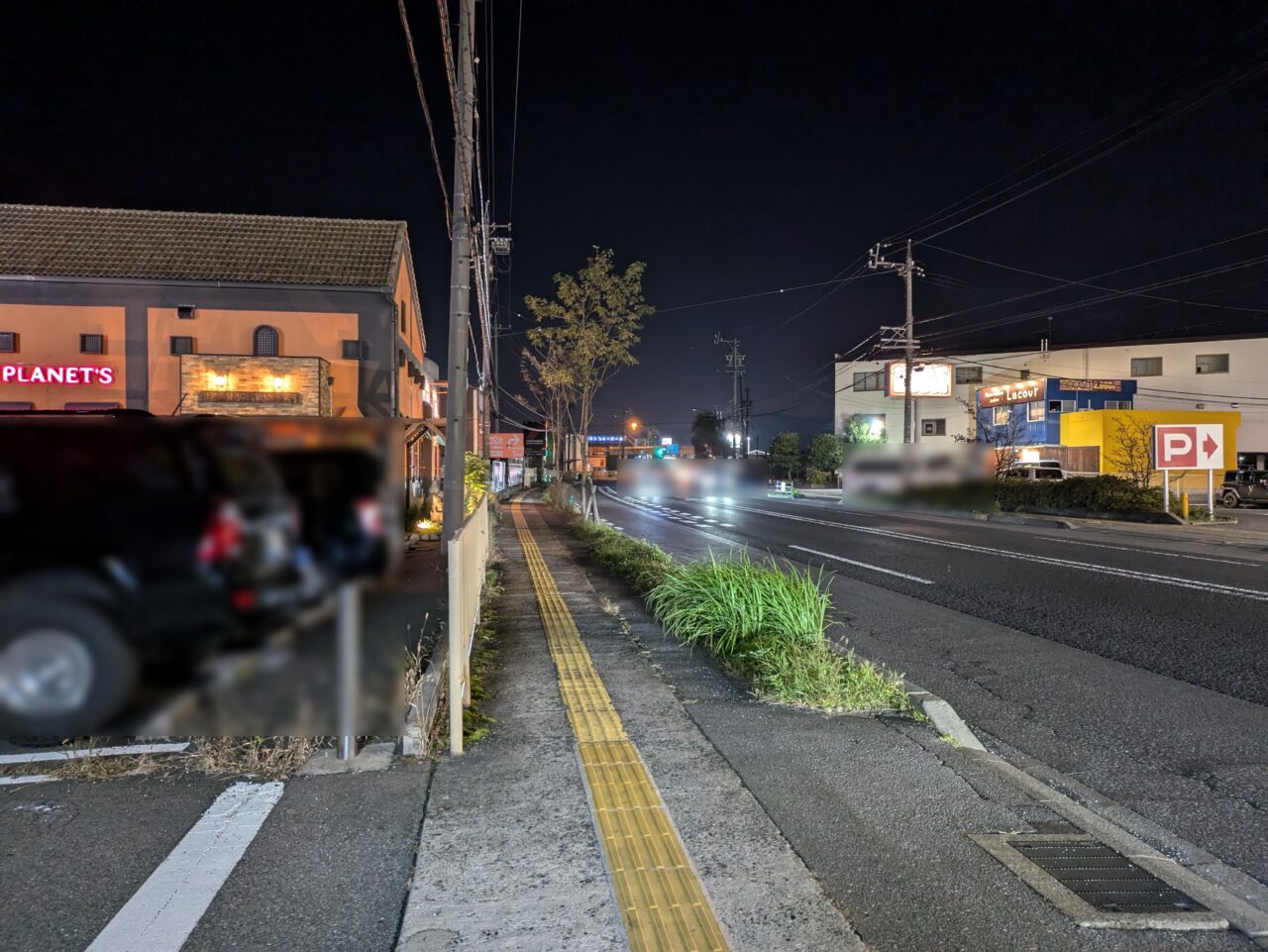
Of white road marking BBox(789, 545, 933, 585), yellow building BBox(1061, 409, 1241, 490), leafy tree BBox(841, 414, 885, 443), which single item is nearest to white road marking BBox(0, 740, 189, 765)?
white road marking BBox(789, 545, 933, 585)

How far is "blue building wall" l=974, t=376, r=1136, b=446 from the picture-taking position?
133 ft

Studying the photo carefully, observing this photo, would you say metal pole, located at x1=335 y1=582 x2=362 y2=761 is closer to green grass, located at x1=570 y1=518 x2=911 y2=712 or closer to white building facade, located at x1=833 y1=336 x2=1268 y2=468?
green grass, located at x1=570 y1=518 x2=911 y2=712

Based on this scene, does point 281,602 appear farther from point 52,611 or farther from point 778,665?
point 778,665

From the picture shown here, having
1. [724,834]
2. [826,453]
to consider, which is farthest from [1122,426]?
[724,834]

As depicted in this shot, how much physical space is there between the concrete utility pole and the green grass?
2373 millimetres

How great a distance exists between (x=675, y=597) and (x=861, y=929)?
5228 mm

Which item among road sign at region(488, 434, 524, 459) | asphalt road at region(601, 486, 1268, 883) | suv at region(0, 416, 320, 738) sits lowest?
asphalt road at region(601, 486, 1268, 883)

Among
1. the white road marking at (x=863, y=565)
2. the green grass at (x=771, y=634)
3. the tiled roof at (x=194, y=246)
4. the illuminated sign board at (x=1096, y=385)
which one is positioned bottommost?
the white road marking at (x=863, y=565)

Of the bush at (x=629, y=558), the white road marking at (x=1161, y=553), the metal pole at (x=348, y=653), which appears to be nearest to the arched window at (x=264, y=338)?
the bush at (x=629, y=558)

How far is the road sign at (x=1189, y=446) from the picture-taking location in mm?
22172

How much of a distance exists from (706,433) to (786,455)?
3693cm

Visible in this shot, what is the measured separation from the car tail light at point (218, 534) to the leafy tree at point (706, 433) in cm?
10243

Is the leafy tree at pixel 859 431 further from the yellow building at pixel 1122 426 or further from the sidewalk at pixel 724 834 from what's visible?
the sidewalk at pixel 724 834

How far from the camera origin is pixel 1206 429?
2227cm
